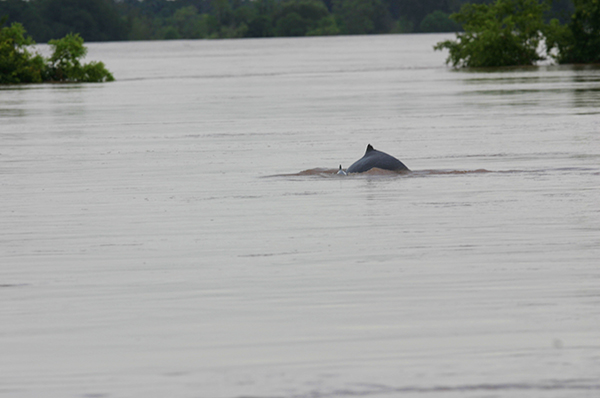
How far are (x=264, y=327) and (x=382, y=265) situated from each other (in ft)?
5.39

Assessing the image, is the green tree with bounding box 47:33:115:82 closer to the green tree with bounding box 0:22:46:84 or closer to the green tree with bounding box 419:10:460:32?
the green tree with bounding box 0:22:46:84

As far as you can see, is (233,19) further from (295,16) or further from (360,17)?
(360,17)

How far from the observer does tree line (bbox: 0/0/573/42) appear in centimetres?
14975

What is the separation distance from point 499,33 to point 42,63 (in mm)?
23168

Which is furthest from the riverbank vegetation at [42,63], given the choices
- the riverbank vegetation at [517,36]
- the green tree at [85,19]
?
the green tree at [85,19]

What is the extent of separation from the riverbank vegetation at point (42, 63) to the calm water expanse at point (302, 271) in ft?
105

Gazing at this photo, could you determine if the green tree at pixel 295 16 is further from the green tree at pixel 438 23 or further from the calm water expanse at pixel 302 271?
the calm water expanse at pixel 302 271

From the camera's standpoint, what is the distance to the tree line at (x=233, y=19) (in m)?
150

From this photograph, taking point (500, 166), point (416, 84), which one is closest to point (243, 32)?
point (416, 84)

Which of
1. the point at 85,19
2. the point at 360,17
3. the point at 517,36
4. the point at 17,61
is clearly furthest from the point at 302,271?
the point at 360,17

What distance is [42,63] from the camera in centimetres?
4809

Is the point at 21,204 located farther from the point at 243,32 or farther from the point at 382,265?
the point at 243,32

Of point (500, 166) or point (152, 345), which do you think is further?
point (500, 166)

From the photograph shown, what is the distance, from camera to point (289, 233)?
803cm
